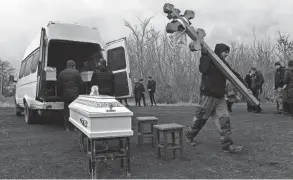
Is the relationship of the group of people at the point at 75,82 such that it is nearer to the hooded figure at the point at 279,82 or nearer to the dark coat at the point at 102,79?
the dark coat at the point at 102,79

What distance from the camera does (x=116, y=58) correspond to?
9.05 metres

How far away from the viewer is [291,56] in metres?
24.0

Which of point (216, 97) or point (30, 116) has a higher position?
point (216, 97)

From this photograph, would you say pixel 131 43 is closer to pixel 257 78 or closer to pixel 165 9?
pixel 257 78

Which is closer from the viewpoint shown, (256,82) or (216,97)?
(216,97)

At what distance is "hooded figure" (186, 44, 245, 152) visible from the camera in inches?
214

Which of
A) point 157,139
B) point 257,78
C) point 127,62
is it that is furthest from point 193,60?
point 157,139

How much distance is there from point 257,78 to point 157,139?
8.37m

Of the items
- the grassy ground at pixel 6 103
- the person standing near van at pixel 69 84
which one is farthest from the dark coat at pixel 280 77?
the grassy ground at pixel 6 103

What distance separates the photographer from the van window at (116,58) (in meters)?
8.87

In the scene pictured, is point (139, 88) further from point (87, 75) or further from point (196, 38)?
point (196, 38)

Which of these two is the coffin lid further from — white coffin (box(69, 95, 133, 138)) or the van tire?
the van tire

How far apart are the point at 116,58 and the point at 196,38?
4.05m

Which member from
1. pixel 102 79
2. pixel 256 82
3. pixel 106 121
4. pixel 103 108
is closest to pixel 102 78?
pixel 102 79
